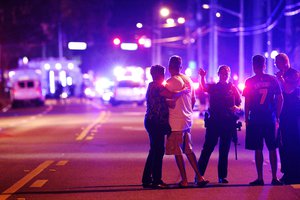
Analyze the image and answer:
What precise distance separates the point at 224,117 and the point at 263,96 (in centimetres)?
70

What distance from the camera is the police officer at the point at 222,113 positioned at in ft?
35.0

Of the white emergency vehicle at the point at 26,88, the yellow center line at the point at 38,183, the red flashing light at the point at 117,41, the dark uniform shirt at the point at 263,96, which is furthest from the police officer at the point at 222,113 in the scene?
the white emergency vehicle at the point at 26,88

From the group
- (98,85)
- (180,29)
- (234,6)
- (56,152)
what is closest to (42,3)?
(98,85)

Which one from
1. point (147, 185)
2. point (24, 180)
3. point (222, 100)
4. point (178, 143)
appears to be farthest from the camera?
point (24, 180)

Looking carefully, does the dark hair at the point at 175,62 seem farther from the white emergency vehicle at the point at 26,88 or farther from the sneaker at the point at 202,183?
the white emergency vehicle at the point at 26,88

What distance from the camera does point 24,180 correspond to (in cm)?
1146

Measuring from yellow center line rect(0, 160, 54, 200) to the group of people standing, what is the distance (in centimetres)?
201

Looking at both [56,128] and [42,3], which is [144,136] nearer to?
[56,128]

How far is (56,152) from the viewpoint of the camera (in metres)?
16.1

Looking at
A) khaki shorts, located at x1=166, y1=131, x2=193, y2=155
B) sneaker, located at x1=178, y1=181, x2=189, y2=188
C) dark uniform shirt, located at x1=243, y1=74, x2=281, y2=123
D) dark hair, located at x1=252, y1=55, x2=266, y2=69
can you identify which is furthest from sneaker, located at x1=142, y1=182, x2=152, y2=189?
dark hair, located at x1=252, y1=55, x2=266, y2=69

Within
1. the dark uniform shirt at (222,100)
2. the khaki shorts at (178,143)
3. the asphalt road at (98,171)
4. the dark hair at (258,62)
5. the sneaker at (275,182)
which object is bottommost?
the asphalt road at (98,171)

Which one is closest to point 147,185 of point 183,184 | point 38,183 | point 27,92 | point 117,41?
point 183,184

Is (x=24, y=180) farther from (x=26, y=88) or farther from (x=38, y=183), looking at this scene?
(x=26, y=88)

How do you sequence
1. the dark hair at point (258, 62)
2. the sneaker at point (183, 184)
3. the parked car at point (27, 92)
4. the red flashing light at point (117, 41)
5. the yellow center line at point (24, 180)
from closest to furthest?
the yellow center line at point (24, 180)
the sneaker at point (183, 184)
the dark hair at point (258, 62)
the red flashing light at point (117, 41)
the parked car at point (27, 92)
